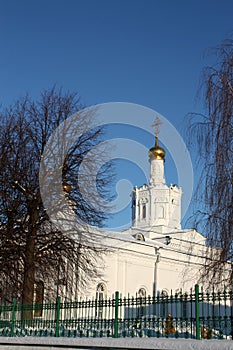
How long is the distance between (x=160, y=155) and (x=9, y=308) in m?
37.3

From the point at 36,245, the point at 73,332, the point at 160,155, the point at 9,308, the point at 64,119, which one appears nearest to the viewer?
the point at 73,332

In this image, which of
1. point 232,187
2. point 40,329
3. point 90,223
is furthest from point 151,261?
point 232,187

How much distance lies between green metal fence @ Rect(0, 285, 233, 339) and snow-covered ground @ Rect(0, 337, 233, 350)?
11.3 inches

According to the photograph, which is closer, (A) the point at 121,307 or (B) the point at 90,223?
(A) the point at 121,307

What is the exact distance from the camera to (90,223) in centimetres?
2084

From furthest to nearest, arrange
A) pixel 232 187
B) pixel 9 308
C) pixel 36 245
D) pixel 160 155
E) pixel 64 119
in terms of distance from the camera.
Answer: pixel 160 155, pixel 64 119, pixel 36 245, pixel 9 308, pixel 232 187

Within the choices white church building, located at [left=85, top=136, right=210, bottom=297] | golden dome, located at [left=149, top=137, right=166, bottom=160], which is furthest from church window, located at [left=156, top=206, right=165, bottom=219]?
white church building, located at [left=85, top=136, right=210, bottom=297]

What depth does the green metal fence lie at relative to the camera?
9.68 meters

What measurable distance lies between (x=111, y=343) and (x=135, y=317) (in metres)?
0.72

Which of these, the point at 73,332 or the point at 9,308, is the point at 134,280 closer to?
the point at 9,308

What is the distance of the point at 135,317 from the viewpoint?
11164mm

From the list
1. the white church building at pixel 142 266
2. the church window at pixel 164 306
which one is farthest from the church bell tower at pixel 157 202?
the church window at pixel 164 306

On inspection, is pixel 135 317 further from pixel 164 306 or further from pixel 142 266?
pixel 142 266

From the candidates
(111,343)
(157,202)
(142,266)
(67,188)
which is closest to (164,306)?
(111,343)
